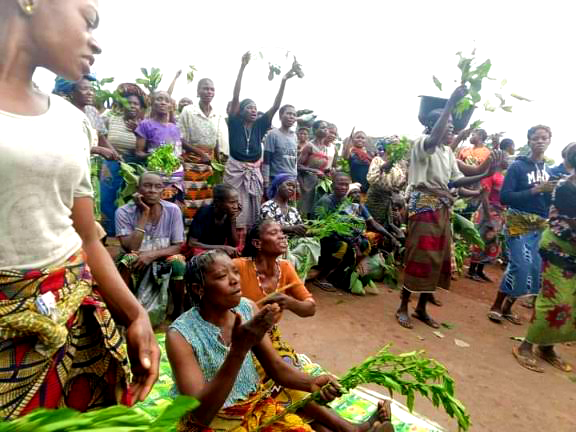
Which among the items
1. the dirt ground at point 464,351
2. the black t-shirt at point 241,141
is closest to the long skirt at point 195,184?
the black t-shirt at point 241,141

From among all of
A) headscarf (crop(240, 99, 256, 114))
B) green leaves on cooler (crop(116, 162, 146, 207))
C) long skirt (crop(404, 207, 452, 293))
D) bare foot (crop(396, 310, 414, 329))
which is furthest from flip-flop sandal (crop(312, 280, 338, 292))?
green leaves on cooler (crop(116, 162, 146, 207))

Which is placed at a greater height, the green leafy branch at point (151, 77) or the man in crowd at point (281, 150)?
the green leafy branch at point (151, 77)

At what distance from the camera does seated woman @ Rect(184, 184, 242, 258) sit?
4012 millimetres

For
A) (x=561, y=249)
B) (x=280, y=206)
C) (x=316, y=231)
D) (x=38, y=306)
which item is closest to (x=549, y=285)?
(x=561, y=249)

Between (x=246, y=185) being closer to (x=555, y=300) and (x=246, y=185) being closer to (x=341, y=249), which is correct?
(x=341, y=249)

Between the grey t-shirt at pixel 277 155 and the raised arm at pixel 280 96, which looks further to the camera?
the grey t-shirt at pixel 277 155

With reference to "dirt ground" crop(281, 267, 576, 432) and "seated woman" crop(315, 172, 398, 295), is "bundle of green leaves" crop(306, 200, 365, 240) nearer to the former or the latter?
"seated woman" crop(315, 172, 398, 295)

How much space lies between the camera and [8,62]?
39.3 inches

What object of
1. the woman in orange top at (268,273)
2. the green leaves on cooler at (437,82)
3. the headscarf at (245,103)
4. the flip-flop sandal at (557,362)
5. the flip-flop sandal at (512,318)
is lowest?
the flip-flop sandal at (512,318)

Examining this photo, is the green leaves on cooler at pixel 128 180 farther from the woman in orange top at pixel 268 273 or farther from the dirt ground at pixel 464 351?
the dirt ground at pixel 464 351

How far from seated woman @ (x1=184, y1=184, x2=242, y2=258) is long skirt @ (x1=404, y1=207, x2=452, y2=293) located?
187 centimetres

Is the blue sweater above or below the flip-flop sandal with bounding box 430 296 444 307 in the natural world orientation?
above

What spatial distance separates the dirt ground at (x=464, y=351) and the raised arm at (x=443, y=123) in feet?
6.23

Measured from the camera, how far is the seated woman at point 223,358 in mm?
1641
